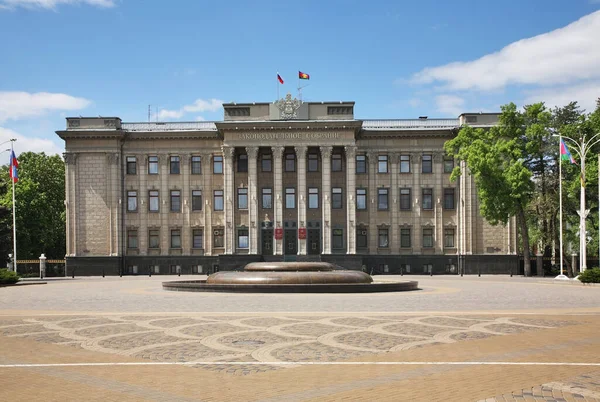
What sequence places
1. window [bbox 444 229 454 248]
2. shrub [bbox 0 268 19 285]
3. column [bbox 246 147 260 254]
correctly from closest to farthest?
shrub [bbox 0 268 19 285] → column [bbox 246 147 260 254] → window [bbox 444 229 454 248]

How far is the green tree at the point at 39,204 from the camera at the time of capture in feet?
262

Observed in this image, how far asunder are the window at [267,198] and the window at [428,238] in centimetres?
1644

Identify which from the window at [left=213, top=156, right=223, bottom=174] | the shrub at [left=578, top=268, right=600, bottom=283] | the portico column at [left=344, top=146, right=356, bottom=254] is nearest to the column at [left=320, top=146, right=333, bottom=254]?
the portico column at [left=344, top=146, right=356, bottom=254]

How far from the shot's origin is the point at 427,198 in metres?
72.2

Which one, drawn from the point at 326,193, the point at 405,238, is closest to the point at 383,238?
the point at 405,238

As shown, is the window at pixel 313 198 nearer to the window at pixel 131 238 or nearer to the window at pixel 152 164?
the window at pixel 152 164

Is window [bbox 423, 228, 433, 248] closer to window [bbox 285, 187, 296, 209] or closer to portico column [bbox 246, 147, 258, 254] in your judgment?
window [bbox 285, 187, 296, 209]

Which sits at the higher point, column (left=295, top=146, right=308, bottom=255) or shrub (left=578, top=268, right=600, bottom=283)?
column (left=295, top=146, right=308, bottom=255)

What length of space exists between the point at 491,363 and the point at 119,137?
2518 inches

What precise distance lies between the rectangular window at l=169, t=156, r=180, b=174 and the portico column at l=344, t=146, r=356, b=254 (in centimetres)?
1813

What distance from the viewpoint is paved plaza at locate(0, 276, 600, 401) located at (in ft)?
34.6

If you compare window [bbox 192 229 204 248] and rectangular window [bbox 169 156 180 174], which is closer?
window [bbox 192 229 204 248]

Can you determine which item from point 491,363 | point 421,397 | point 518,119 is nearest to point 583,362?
point 491,363

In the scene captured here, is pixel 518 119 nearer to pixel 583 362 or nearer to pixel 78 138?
pixel 78 138
